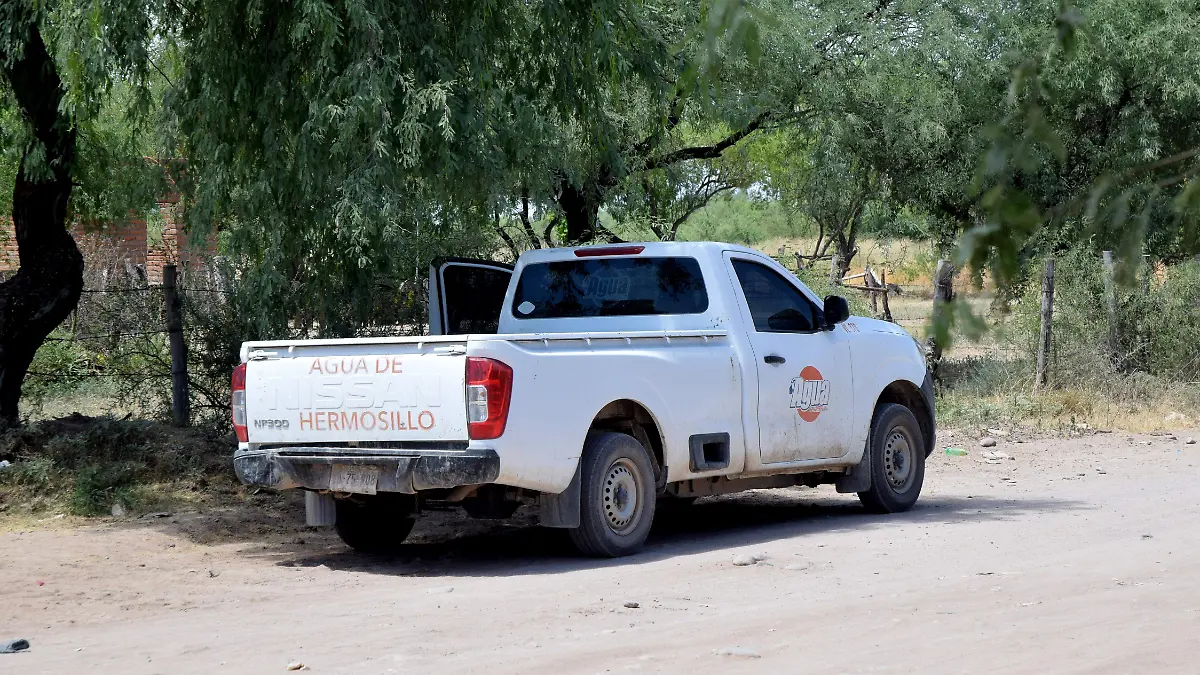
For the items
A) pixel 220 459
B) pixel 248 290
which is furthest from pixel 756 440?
pixel 220 459

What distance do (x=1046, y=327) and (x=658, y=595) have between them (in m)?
12.4

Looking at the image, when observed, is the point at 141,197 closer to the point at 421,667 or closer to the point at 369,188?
the point at 369,188

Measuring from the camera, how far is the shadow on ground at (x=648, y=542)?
920 centimetres

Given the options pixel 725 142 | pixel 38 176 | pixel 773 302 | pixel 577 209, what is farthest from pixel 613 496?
pixel 725 142

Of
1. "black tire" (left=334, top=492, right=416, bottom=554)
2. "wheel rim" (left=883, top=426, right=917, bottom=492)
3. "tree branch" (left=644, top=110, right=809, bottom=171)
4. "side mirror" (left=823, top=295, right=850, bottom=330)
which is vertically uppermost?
"tree branch" (left=644, top=110, right=809, bottom=171)

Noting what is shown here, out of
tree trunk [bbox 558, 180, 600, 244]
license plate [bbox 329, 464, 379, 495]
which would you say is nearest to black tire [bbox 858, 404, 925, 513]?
license plate [bbox 329, 464, 379, 495]

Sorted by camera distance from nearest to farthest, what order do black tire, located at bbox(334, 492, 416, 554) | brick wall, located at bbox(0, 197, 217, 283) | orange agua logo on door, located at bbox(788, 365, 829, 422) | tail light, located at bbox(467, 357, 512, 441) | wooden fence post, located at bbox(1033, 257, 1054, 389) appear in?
tail light, located at bbox(467, 357, 512, 441) → black tire, located at bbox(334, 492, 416, 554) → orange agua logo on door, located at bbox(788, 365, 829, 422) → brick wall, located at bbox(0, 197, 217, 283) → wooden fence post, located at bbox(1033, 257, 1054, 389)

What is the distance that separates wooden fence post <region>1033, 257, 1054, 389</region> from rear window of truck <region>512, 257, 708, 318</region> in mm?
9988

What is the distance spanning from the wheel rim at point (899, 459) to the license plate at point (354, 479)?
14.4ft

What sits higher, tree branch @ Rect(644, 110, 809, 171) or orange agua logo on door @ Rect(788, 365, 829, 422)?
tree branch @ Rect(644, 110, 809, 171)

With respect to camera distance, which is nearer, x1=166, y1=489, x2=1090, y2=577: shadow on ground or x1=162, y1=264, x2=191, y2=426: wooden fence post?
x1=166, y1=489, x2=1090, y2=577: shadow on ground

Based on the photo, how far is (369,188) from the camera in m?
9.42

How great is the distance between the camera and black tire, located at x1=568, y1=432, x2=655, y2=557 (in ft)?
28.8

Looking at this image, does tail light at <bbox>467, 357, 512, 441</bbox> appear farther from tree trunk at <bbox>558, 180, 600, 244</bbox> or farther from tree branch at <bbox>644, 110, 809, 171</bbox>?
tree branch at <bbox>644, 110, 809, 171</bbox>
